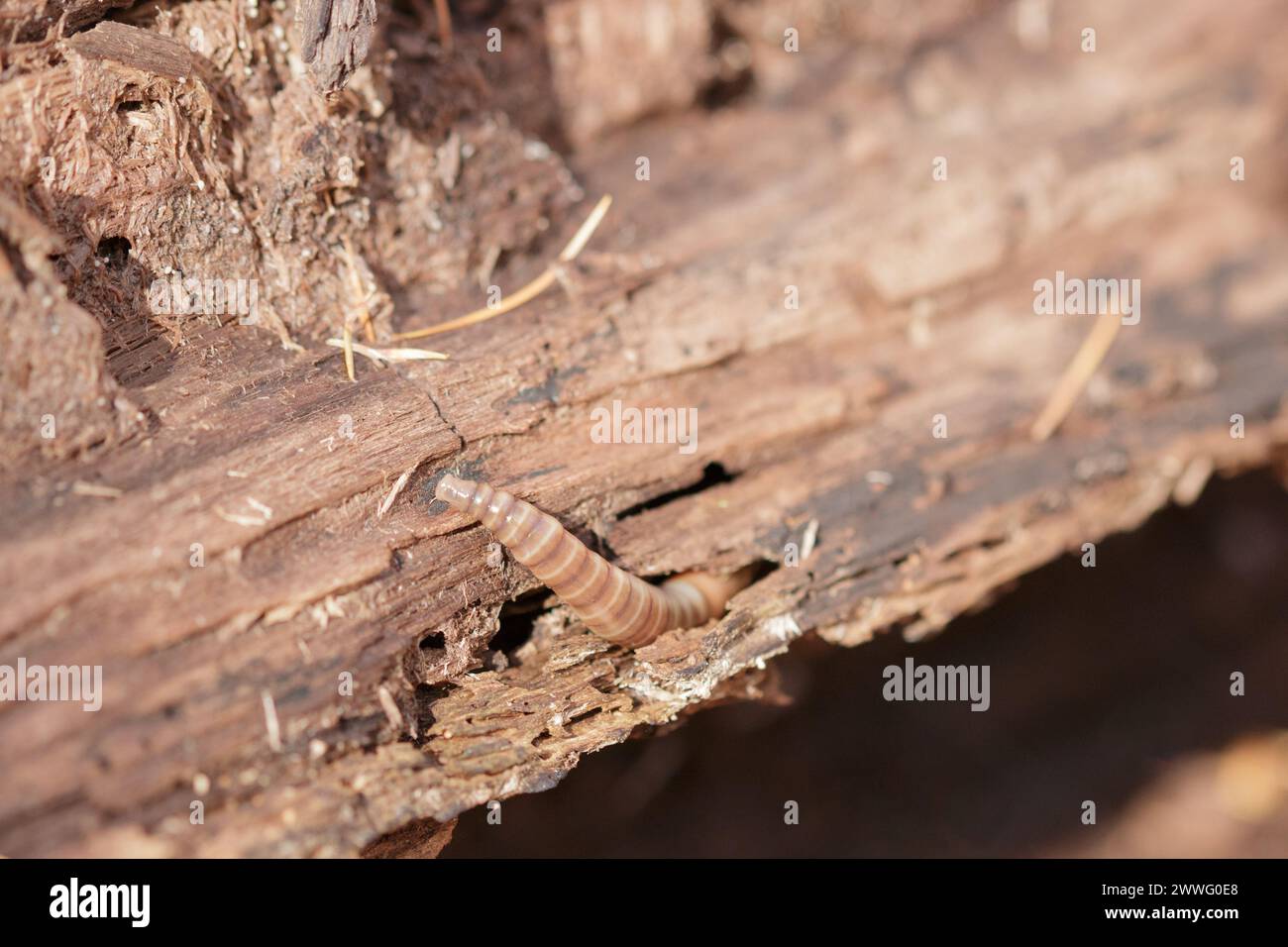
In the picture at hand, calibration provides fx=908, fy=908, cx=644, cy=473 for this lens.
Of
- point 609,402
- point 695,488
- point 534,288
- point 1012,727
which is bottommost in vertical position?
point 1012,727

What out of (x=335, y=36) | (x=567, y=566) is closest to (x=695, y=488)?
(x=567, y=566)

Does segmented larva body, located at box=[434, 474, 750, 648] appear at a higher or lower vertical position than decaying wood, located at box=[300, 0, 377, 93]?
lower

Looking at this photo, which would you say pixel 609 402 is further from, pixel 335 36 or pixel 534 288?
pixel 335 36

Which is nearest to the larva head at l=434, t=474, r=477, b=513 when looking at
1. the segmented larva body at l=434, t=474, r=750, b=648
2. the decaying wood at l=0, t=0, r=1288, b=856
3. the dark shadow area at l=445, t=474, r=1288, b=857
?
the segmented larva body at l=434, t=474, r=750, b=648

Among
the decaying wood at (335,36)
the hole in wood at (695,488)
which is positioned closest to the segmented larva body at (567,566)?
the hole in wood at (695,488)

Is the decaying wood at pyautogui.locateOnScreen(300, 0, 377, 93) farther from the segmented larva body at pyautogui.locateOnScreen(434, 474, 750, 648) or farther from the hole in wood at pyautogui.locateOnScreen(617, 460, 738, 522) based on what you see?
the hole in wood at pyautogui.locateOnScreen(617, 460, 738, 522)
